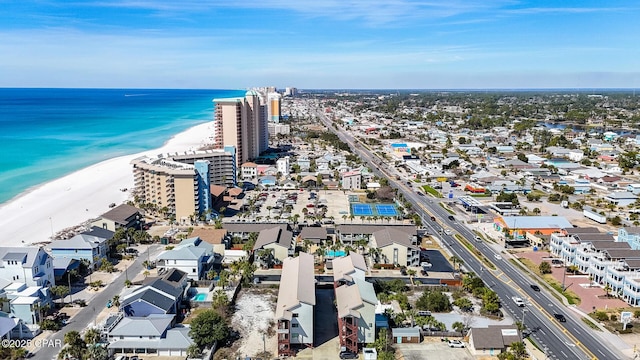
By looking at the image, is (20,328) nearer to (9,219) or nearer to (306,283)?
(306,283)

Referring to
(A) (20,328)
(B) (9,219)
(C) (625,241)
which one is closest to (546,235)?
(C) (625,241)

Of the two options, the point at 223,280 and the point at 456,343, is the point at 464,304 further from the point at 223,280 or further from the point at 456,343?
the point at 223,280

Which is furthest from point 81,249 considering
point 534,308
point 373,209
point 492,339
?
point 534,308

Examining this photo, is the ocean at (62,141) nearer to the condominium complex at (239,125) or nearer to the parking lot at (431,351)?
the condominium complex at (239,125)

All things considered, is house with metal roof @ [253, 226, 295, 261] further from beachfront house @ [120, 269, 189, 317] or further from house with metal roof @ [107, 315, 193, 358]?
house with metal roof @ [107, 315, 193, 358]

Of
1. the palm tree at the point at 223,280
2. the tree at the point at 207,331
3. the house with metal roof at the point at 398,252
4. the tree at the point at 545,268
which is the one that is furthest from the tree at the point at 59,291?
the tree at the point at 545,268
